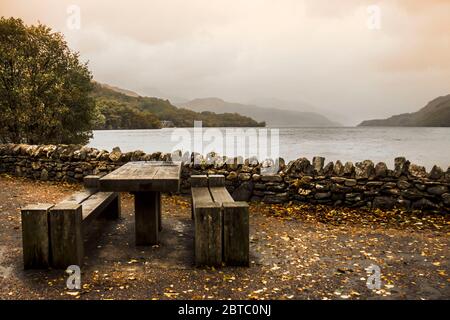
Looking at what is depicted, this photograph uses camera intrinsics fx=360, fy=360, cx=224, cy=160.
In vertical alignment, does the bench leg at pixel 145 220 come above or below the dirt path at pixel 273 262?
above

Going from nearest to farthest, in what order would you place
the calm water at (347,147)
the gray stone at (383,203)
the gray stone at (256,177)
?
the gray stone at (383,203) → the gray stone at (256,177) → the calm water at (347,147)

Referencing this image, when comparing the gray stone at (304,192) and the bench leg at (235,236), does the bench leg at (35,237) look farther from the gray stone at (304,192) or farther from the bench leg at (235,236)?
the gray stone at (304,192)

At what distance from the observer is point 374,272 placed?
4.57 meters

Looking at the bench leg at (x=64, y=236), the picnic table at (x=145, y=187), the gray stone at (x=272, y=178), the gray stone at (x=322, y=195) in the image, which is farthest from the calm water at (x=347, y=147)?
the bench leg at (x=64, y=236)

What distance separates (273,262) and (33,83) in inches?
544

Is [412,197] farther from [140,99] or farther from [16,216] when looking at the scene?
[140,99]

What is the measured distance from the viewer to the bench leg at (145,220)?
5473 mm

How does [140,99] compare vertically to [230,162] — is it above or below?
above

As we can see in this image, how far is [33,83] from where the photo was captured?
14.8m

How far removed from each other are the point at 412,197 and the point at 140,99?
73.4 metres
